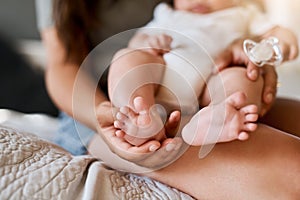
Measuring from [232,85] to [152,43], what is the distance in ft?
0.36

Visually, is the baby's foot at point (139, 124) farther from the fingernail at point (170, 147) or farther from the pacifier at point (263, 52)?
the pacifier at point (263, 52)

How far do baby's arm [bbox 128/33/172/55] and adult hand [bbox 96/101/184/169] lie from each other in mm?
105

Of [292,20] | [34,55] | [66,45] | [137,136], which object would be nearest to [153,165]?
[137,136]

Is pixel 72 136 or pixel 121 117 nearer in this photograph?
pixel 121 117

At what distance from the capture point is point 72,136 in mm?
702

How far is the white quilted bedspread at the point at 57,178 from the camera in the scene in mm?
401

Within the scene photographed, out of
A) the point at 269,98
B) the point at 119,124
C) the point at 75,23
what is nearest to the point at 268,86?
the point at 269,98

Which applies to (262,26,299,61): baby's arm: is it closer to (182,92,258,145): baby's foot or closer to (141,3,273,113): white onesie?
(141,3,273,113): white onesie

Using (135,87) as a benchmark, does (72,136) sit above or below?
below

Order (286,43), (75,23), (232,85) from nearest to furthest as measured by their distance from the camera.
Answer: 1. (232,85)
2. (286,43)
3. (75,23)

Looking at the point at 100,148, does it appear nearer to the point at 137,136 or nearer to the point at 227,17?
the point at 137,136

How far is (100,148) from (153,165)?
72 millimetres

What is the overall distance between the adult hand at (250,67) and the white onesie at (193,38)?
11mm

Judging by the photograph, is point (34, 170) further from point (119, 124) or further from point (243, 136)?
point (243, 136)
